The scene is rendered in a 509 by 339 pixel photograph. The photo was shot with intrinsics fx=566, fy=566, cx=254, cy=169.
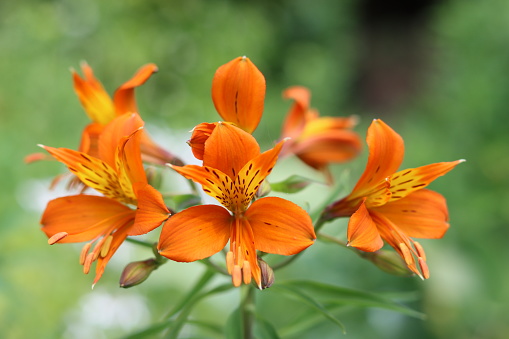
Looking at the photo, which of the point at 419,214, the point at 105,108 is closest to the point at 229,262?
the point at 419,214

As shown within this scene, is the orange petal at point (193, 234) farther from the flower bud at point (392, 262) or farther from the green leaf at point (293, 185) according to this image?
the flower bud at point (392, 262)

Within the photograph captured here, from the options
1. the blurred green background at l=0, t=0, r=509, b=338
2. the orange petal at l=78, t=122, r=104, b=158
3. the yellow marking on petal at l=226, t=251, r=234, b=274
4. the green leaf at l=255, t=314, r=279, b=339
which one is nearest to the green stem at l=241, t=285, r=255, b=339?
the green leaf at l=255, t=314, r=279, b=339

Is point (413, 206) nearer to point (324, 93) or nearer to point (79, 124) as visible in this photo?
point (79, 124)

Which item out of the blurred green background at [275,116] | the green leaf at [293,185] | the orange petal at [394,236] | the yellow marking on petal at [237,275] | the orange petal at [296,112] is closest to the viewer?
the yellow marking on petal at [237,275]

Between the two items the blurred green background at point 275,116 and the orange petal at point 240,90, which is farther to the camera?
the blurred green background at point 275,116

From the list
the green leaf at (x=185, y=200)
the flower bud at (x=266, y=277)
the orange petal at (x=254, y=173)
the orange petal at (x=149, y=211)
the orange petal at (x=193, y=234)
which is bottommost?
the flower bud at (x=266, y=277)

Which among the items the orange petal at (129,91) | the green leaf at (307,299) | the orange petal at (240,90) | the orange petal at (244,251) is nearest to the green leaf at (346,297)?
the green leaf at (307,299)

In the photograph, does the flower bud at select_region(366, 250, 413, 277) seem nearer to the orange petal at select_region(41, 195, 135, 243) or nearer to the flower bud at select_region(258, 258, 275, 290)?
the flower bud at select_region(258, 258, 275, 290)

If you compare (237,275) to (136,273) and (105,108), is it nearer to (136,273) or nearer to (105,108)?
(136,273)
